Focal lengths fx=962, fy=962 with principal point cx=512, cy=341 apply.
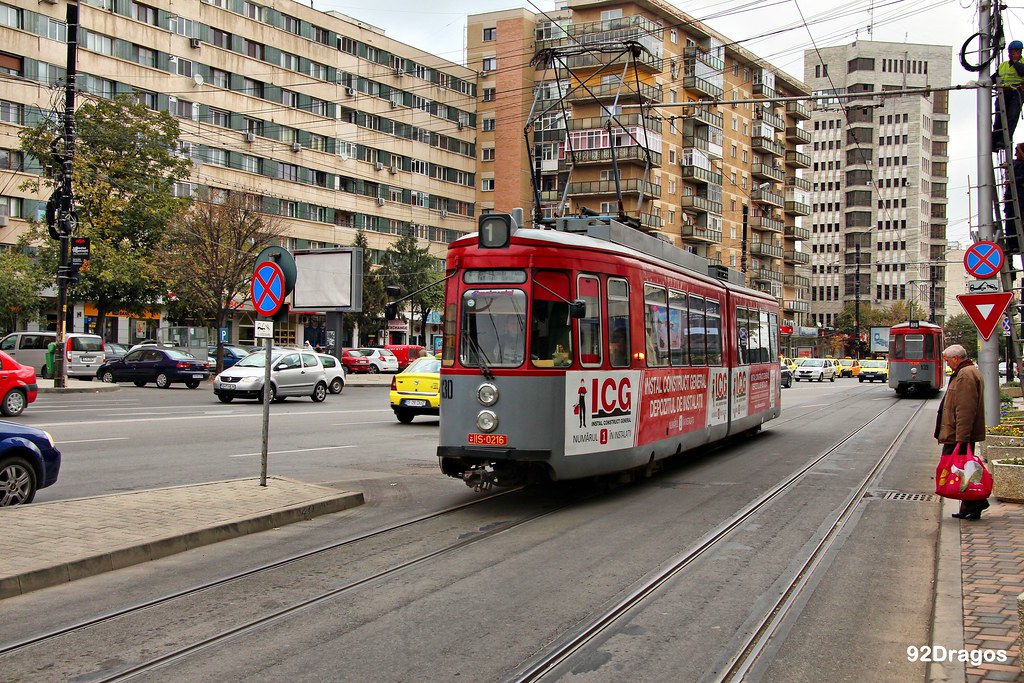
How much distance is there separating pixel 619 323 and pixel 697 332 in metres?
3.65

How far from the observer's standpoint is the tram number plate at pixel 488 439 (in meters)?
10.1

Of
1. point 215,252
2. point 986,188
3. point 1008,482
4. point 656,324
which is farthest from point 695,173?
point 1008,482

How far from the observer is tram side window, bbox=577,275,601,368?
34.8 feet

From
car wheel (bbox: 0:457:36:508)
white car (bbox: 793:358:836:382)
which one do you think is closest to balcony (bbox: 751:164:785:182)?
white car (bbox: 793:358:836:382)

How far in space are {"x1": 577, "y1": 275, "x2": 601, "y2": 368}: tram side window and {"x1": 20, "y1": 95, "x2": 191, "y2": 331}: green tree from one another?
36380 millimetres

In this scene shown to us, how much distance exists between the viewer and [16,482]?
967 centimetres

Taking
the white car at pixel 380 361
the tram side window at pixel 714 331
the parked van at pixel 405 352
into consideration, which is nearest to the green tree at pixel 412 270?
the parked van at pixel 405 352

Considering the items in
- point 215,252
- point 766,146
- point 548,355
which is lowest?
point 548,355

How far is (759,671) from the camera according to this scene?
5.37m

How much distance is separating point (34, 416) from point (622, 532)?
1671 cm

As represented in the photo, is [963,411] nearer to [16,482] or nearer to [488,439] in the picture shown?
[488,439]

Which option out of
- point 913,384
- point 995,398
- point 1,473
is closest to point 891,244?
point 913,384

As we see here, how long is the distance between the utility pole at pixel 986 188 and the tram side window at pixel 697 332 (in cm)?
396

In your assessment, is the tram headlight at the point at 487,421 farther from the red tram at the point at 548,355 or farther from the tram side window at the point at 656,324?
the tram side window at the point at 656,324
